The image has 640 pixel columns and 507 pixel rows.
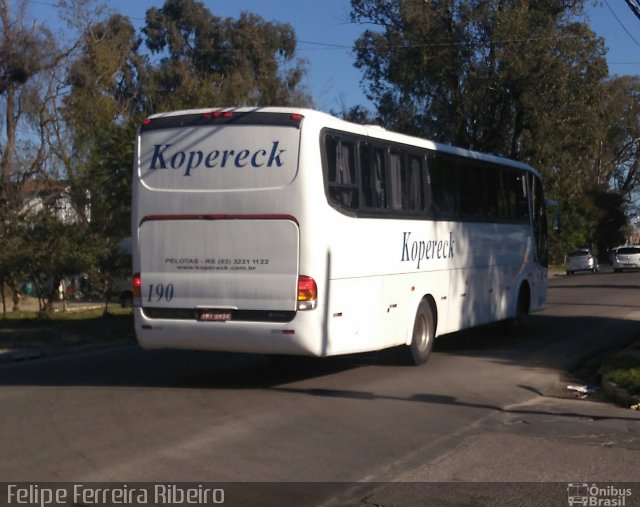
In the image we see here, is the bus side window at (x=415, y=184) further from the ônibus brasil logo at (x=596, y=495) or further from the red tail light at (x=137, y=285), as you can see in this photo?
the ônibus brasil logo at (x=596, y=495)

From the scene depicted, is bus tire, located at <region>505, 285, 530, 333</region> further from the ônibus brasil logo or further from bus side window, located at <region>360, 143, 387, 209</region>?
the ônibus brasil logo

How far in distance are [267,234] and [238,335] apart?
50.9 inches

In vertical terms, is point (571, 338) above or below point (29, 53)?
below

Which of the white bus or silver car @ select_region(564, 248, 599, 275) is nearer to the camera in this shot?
the white bus

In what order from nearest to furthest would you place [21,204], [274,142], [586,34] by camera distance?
[274,142], [21,204], [586,34]

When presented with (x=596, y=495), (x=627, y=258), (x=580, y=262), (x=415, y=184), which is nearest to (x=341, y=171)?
(x=415, y=184)

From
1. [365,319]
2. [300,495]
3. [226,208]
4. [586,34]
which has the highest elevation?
[586,34]

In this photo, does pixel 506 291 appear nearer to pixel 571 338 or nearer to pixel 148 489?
pixel 571 338

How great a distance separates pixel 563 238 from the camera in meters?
60.9

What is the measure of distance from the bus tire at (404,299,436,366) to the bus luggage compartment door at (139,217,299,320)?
11.0ft

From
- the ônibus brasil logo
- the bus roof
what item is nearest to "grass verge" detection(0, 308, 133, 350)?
the bus roof

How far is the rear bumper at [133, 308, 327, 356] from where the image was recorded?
11.3 metres

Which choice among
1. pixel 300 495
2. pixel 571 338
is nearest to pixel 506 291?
pixel 571 338

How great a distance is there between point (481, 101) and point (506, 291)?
20.8 meters
